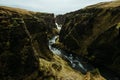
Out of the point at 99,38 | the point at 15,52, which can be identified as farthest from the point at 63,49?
the point at 15,52

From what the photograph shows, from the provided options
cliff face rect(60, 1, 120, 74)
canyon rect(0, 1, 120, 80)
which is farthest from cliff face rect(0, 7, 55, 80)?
cliff face rect(60, 1, 120, 74)

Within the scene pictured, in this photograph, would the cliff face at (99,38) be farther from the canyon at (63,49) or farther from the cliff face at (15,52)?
the cliff face at (15,52)

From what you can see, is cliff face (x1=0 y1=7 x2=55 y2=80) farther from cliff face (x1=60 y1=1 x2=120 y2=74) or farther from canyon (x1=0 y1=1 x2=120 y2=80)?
cliff face (x1=60 y1=1 x2=120 y2=74)

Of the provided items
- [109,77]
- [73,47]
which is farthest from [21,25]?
[73,47]

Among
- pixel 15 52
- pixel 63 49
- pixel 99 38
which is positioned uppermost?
pixel 15 52

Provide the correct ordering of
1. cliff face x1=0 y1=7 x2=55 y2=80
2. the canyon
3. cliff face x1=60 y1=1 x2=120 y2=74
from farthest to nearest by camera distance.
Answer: cliff face x1=60 y1=1 x2=120 y2=74, the canyon, cliff face x1=0 y1=7 x2=55 y2=80

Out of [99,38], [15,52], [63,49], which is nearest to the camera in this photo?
[15,52]

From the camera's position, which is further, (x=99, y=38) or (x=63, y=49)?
(x=63, y=49)

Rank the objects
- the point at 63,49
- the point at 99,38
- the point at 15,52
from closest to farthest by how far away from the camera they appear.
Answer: the point at 15,52 → the point at 99,38 → the point at 63,49

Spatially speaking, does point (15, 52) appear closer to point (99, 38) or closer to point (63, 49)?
point (99, 38)
